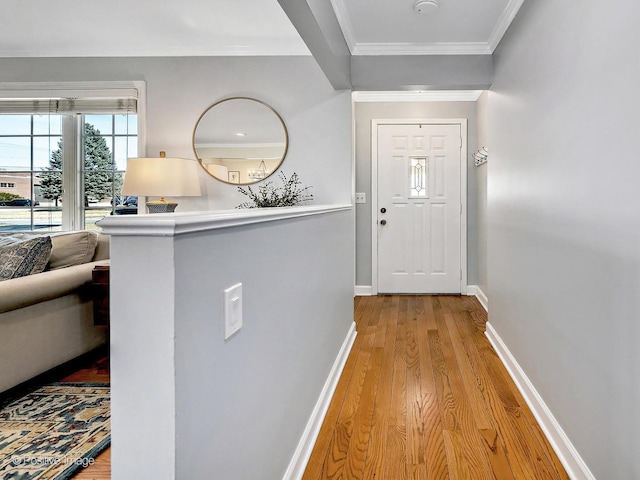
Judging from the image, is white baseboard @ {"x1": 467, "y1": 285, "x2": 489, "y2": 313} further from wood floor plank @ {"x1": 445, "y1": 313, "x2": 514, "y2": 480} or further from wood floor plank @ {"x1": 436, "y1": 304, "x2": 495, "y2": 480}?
wood floor plank @ {"x1": 436, "y1": 304, "x2": 495, "y2": 480}

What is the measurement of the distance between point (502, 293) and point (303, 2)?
7.42 ft

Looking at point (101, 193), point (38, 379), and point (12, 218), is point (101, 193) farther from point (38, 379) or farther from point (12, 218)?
point (38, 379)

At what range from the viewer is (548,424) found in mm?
1911

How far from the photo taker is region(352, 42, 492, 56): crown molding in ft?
10.2

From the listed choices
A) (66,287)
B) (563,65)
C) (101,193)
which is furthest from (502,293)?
(101,193)

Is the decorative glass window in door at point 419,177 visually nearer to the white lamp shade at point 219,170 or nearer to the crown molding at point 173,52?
the crown molding at point 173,52

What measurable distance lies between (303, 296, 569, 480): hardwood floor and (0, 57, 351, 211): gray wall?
1313mm

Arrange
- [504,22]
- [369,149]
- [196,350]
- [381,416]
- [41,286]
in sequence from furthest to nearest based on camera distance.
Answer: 1. [369,149]
2. [504,22]
3. [41,286]
4. [381,416]
5. [196,350]

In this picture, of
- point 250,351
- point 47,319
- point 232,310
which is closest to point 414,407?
point 250,351

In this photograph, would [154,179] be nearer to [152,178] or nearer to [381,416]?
[152,178]

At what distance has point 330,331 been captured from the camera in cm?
234

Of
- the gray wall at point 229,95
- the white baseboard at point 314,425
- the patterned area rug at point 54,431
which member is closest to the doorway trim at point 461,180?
the gray wall at point 229,95

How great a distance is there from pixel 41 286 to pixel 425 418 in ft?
6.92

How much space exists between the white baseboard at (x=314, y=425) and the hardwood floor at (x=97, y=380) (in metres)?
0.70
